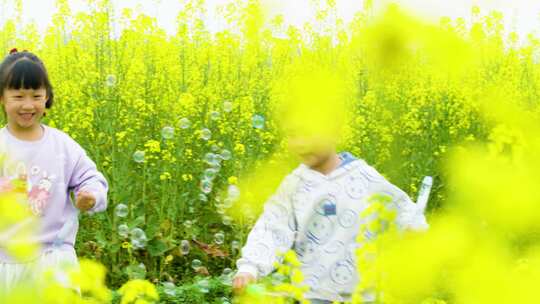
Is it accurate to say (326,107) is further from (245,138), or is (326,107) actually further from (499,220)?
(245,138)

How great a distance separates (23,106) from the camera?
9.51 feet

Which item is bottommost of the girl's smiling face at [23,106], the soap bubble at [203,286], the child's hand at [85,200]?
the soap bubble at [203,286]

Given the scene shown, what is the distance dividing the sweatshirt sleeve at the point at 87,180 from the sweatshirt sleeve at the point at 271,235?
0.68m

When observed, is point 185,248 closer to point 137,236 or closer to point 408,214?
point 137,236

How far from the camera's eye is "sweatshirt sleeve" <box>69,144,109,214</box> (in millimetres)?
2846

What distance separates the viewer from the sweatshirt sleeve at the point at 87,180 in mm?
2846

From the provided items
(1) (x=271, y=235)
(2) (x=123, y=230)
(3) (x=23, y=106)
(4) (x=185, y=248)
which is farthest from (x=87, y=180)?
(4) (x=185, y=248)

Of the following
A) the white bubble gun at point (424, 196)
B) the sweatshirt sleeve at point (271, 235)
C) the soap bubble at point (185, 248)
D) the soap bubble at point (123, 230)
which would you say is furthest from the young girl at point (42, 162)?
the soap bubble at point (185, 248)

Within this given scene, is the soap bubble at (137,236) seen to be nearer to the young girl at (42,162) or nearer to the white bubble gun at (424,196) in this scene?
the young girl at (42,162)

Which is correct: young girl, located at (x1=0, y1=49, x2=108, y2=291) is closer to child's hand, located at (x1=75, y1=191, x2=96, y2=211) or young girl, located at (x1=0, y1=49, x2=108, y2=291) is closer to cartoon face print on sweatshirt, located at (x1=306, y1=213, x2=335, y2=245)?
child's hand, located at (x1=75, y1=191, x2=96, y2=211)

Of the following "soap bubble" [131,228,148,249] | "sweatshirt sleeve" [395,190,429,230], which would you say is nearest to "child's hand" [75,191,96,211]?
"sweatshirt sleeve" [395,190,429,230]

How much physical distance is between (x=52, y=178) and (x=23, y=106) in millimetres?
257

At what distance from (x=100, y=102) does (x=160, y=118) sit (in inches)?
21.1

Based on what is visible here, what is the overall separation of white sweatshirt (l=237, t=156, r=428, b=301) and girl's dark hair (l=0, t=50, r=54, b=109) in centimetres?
103
